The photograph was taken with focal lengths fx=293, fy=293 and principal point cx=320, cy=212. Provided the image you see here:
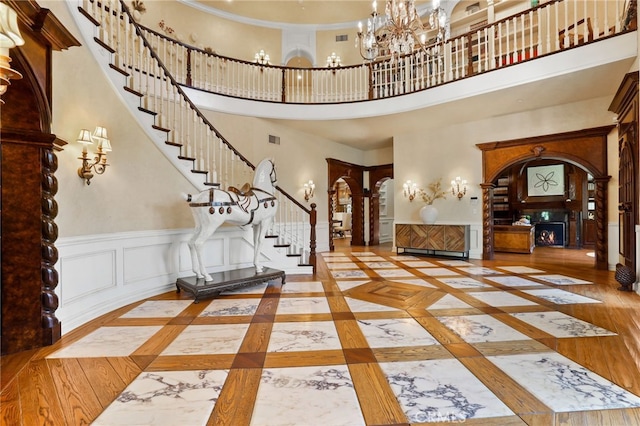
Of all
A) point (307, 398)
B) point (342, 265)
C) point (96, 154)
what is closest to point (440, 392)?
point (307, 398)

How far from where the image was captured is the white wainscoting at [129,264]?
286cm

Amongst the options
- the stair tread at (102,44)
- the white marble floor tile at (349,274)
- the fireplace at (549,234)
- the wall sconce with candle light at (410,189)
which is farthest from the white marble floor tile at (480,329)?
the fireplace at (549,234)

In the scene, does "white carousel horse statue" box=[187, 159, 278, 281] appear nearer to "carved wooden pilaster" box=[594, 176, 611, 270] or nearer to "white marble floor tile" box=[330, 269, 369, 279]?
"white marble floor tile" box=[330, 269, 369, 279]

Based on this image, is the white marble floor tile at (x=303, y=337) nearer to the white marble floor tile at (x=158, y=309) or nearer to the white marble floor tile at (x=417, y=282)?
the white marble floor tile at (x=158, y=309)

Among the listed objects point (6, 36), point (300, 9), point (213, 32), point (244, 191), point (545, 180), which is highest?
point (300, 9)

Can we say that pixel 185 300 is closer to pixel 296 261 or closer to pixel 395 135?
pixel 296 261

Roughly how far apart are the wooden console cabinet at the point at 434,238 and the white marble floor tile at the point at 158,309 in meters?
5.81

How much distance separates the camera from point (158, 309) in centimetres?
342

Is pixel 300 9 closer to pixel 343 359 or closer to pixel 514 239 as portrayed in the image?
pixel 514 239

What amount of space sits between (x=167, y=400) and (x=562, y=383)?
95.5 inches

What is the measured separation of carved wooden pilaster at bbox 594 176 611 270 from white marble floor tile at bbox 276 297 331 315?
5686mm

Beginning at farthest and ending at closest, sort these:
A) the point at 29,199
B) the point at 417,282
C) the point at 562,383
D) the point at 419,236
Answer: the point at 419,236
the point at 417,282
the point at 29,199
the point at 562,383

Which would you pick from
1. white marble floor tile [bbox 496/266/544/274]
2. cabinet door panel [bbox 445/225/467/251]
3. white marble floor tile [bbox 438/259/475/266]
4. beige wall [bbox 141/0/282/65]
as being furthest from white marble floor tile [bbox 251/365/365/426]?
beige wall [bbox 141/0/282/65]

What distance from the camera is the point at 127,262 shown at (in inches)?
144
